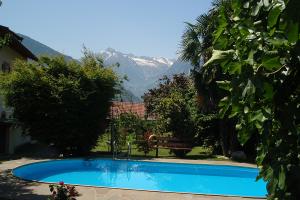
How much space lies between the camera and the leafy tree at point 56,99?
70.1 ft

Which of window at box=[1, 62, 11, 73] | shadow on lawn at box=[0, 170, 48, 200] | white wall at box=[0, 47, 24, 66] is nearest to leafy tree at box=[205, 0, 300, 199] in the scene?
shadow on lawn at box=[0, 170, 48, 200]

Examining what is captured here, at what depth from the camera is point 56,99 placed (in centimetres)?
2139

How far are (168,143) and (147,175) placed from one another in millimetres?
4411

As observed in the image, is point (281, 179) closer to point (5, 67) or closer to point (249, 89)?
point (249, 89)

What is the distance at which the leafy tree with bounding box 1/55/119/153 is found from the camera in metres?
21.4

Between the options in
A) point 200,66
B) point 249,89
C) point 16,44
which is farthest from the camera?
point 16,44

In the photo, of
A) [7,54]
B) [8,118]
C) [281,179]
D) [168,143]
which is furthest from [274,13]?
[7,54]

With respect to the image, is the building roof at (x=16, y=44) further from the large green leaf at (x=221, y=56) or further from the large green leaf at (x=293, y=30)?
the large green leaf at (x=293, y=30)

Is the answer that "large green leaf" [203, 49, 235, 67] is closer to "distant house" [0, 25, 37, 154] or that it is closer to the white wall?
"distant house" [0, 25, 37, 154]

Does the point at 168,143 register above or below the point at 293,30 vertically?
below

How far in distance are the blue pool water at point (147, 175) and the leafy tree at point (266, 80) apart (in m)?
13.7

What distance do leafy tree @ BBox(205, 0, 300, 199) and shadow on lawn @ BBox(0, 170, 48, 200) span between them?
382 inches

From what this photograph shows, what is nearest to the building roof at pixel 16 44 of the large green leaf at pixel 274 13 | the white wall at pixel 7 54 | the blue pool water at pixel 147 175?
the white wall at pixel 7 54

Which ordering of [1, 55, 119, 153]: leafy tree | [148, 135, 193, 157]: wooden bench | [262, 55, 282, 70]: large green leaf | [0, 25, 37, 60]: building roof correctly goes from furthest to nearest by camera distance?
[0, 25, 37, 60]: building roof, [148, 135, 193, 157]: wooden bench, [1, 55, 119, 153]: leafy tree, [262, 55, 282, 70]: large green leaf
